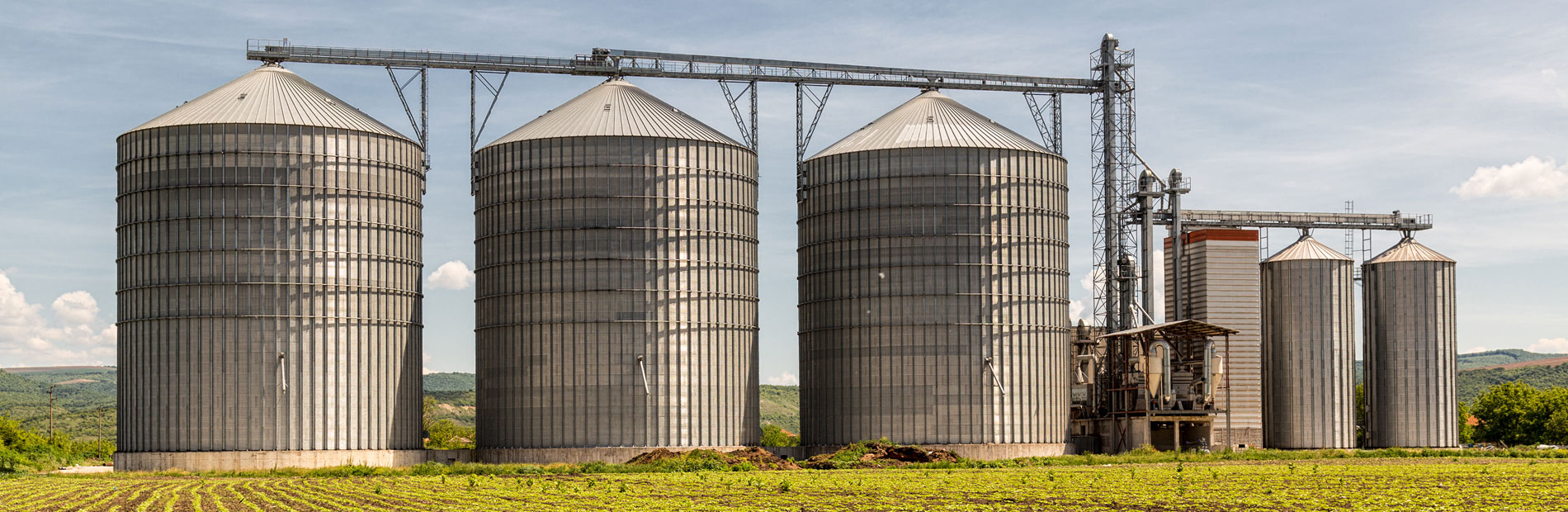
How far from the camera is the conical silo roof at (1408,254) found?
13100cm

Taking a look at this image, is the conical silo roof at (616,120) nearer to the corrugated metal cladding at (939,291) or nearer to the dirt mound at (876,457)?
the corrugated metal cladding at (939,291)

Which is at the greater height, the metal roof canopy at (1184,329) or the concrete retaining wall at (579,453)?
the metal roof canopy at (1184,329)

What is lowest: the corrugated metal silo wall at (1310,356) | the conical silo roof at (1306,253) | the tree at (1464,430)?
the tree at (1464,430)

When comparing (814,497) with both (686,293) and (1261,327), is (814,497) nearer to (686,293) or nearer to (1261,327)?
(686,293)

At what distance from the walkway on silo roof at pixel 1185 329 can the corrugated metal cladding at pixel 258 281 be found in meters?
51.1

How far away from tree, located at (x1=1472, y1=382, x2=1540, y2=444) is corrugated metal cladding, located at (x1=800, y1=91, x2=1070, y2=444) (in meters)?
79.1

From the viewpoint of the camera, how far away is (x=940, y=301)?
108562mm

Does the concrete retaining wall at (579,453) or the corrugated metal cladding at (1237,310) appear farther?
the corrugated metal cladding at (1237,310)

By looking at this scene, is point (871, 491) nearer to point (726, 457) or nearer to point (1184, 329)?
point (726, 457)

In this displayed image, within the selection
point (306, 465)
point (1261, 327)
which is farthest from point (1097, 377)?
point (306, 465)

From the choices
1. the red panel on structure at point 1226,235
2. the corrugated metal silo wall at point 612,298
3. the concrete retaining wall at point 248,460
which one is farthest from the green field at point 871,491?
the red panel on structure at point 1226,235

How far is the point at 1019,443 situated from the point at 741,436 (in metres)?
19.2

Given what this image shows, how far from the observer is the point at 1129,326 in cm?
11806

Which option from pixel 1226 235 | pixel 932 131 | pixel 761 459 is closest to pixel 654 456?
pixel 761 459
